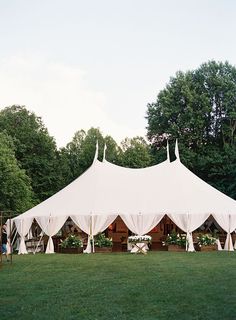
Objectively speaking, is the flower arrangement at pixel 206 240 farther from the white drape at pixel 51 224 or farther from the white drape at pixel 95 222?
the white drape at pixel 51 224

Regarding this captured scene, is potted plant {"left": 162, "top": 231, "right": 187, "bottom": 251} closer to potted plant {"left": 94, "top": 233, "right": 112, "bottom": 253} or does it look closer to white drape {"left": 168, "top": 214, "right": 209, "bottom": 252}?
white drape {"left": 168, "top": 214, "right": 209, "bottom": 252}

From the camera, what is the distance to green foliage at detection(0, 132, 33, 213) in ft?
106

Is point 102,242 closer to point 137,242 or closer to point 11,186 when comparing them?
point 137,242

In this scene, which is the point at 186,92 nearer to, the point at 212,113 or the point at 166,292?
the point at 212,113

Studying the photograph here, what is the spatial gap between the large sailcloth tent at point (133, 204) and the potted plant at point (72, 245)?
49cm

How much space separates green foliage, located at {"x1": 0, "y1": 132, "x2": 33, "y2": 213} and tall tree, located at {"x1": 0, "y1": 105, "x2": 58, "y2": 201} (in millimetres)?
5969

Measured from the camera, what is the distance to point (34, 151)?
135 feet

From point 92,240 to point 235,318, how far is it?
592 inches

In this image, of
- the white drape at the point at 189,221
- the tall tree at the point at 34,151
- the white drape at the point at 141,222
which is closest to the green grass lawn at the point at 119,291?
the white drape at the point at 189,221

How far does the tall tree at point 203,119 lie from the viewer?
120 feet

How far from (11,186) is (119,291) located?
906 inches

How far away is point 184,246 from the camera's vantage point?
74.5 ft

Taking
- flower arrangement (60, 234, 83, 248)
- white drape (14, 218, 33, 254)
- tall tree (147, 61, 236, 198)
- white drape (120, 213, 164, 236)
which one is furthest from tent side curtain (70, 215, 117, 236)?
tall tree (147, 61, 236, 198)

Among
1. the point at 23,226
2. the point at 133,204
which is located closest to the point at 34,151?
the point at 23,226
